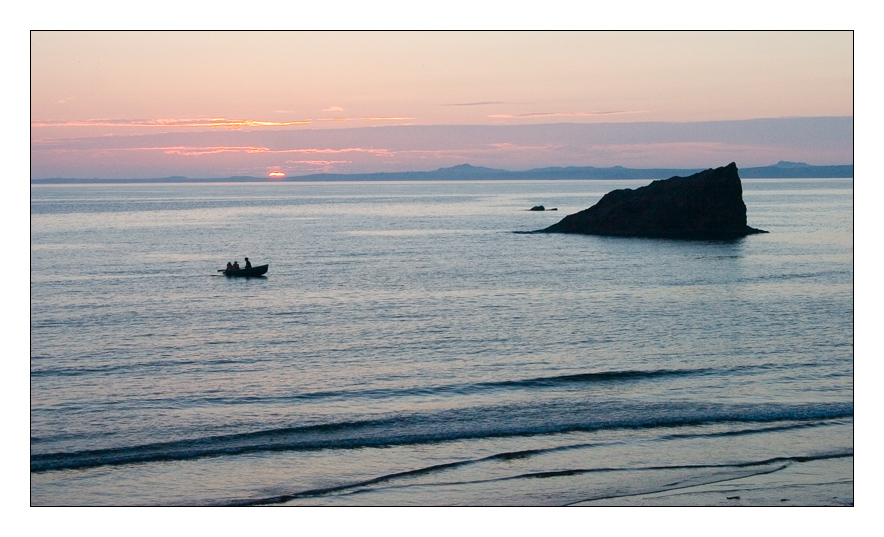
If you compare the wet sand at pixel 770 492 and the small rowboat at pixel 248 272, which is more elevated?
the small rowboat at pixel 248 272

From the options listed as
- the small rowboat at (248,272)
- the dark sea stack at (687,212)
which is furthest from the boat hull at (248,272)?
the dark sea stack at (687,212)

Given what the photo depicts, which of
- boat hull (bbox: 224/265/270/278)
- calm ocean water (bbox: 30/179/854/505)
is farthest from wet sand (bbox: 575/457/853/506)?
boat hull (bbox: 224/265/270/278)

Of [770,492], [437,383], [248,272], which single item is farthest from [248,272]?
[770,492]

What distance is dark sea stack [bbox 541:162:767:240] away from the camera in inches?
3733

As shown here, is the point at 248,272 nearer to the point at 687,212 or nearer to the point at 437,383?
the point at 437,383

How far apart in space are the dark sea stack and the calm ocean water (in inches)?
1011

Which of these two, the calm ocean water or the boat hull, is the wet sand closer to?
the calm ocean water

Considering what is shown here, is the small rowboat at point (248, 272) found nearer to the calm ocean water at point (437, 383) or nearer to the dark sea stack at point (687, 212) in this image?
the calm ocean water at point (437, 383)

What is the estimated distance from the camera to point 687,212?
315 ft

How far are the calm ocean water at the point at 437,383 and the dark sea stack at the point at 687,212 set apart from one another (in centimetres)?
2568

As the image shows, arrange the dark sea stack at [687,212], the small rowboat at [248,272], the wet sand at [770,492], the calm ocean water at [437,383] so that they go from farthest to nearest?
the dark sea stack at [687,212] → the small rowboat at [248,272] → the calm ocean water at [437,383] → the wet sand at [770,492]

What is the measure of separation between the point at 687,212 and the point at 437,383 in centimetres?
6925

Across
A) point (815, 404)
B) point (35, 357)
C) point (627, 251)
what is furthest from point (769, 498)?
point (627, 251)

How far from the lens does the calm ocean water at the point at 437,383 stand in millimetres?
22547
